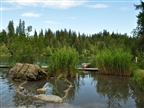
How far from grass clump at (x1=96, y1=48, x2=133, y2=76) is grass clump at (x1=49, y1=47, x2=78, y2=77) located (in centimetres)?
222

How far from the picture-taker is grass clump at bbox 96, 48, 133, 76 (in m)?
11.1

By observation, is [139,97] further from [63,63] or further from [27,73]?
[27,73]

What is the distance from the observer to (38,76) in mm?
9906

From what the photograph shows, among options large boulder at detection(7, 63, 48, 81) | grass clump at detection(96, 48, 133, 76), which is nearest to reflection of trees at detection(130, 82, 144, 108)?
grass clump at detection(96, 48, 133, 76)

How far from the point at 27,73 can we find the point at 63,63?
2.13 meters

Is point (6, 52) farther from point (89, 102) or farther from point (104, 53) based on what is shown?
point (89, 102)

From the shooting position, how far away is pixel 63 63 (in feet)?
34.0

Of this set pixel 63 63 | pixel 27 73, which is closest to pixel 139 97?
pixel 63 63

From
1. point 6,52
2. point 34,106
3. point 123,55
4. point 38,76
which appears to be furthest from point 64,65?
point 6,52

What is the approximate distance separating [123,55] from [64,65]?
153 inches

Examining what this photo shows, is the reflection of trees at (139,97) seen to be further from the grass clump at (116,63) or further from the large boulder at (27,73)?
the large boulder at (27,73)

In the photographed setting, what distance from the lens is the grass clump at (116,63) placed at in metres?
11.1

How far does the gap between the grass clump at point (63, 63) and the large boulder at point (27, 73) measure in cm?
66

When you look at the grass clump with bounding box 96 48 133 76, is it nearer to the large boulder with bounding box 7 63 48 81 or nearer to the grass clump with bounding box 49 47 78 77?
the grass clump with bounding box 49 47 78 77
